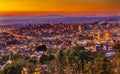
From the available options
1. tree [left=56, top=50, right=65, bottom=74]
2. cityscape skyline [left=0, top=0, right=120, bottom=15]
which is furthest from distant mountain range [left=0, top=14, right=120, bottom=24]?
tree [left=56, top=50, right=65, bottom=74]

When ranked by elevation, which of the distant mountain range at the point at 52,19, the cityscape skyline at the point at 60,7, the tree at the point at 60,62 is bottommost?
the tree at the point at 60,62

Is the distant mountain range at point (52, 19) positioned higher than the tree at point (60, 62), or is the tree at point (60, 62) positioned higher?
the distant mountain range at point (52, 19)

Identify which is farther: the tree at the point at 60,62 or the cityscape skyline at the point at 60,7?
the tree at the point at 60,62

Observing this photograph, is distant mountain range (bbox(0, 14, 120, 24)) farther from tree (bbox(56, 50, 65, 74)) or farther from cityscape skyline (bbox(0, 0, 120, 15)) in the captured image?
tree (bbox(56, 50, 65, 74))

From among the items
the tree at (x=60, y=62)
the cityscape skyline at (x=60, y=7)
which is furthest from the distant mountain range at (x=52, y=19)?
the tree at (x=60, y=62)

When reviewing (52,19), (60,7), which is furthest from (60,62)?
(60,7)

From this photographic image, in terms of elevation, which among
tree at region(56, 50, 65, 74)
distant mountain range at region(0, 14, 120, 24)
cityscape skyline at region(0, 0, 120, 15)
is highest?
cityscape skyline at region(0, 0, 120, 15)

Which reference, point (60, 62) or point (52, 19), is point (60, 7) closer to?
point (52, 19)

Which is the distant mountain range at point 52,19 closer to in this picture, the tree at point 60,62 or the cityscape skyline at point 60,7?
the cityscape skyline at point 60,7

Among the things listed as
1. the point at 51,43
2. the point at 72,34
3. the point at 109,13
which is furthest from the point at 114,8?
the point at 51,43
